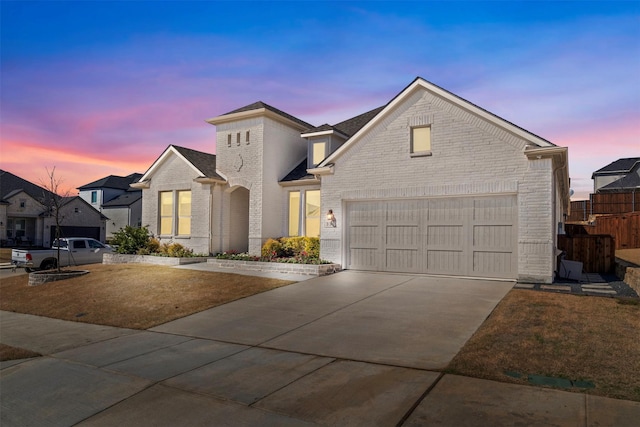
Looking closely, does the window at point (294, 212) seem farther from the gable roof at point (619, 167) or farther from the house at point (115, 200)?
the gable roof at point (619, 167)

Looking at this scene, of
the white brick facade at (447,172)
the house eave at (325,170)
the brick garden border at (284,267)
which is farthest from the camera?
the house eave at (325,170)

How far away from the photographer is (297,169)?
2162 cm

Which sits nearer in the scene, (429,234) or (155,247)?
(429,234)

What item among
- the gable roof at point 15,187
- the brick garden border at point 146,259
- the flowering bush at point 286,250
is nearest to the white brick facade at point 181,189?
the brick garden border at point 146,259

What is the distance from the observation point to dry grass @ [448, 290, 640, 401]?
18.5 feet

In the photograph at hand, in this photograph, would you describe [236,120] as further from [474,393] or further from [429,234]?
[474,393]

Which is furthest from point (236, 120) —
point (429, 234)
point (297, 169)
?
point (429, 234)

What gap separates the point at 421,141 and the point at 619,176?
42.8 m

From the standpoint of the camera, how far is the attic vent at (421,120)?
14.3m

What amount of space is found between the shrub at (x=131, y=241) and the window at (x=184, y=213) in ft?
5.72

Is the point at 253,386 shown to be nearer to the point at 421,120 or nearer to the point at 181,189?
the point at 421,120

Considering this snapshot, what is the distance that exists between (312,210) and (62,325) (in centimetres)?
1164

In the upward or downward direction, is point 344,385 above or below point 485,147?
below

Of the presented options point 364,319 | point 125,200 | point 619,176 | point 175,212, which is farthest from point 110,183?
point 619,176
